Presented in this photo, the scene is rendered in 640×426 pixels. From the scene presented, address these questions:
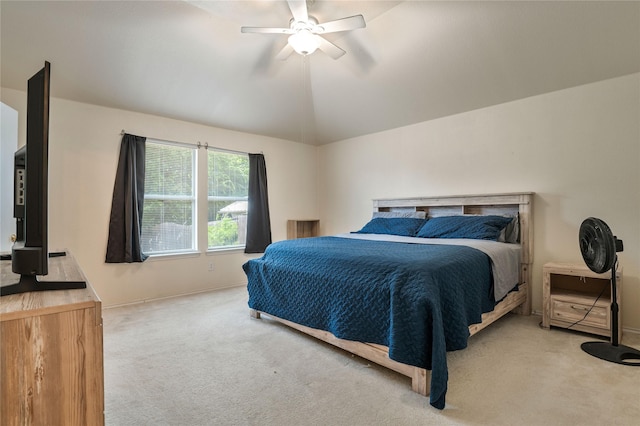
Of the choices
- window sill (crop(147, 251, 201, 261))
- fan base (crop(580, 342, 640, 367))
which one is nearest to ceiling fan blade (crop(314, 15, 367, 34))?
fan base (crop(580, 342, 640, 367))

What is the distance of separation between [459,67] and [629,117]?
1538 millimetres

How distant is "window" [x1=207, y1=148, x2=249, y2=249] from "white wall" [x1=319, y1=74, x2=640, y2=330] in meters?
2.29

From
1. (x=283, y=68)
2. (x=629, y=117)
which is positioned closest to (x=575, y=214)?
(x=629, y=117)

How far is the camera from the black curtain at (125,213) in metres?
3.57

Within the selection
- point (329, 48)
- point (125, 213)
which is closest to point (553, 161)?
point (329, 48)

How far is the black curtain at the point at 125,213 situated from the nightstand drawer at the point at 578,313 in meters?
4.32

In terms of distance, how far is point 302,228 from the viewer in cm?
550

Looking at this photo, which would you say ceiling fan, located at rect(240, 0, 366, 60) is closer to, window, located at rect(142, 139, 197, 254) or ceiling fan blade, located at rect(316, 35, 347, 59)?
ceiling fan blade, located at rect(316, 35, 347, 59)

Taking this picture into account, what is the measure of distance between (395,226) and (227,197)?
2435mm

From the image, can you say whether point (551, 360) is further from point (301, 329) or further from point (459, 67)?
point (459, 67)

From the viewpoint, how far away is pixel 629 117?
9.21ft

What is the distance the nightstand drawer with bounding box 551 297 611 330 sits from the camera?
257 cm

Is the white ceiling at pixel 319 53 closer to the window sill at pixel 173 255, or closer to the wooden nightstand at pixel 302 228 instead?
the window sill at pixel 173 255

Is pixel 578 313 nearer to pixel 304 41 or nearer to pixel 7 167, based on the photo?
pixel 304 41
